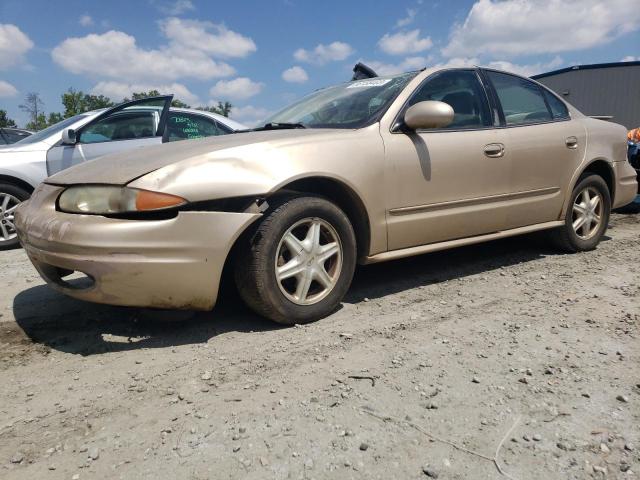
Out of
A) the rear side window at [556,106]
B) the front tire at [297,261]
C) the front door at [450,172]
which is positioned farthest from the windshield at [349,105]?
the rear side window at [556,106]

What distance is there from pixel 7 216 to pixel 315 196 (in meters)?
3.89

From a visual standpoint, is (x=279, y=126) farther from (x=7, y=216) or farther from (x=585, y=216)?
(x=7, y=216)

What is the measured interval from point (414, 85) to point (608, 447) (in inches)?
98.4

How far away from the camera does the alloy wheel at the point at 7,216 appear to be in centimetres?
517

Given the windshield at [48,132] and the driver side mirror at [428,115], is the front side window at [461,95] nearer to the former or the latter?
the driver side mirror at [428,115]

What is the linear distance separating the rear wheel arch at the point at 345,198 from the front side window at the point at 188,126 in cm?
349

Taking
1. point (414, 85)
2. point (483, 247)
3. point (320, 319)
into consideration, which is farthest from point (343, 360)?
point (483, 247)

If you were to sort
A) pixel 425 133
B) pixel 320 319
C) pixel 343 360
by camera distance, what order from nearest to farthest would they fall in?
pixel 343 360, pixel 320 319, pixel 425 133

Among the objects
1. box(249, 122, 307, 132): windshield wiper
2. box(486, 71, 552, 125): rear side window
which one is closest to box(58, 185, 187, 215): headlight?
box(249, 122, 307, 132): windshield wiper

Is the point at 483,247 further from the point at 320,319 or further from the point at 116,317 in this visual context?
the point at 116,317

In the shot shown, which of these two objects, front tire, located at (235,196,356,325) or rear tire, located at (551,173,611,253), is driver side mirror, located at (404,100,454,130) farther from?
rear tire, located at (551,173,611,253)

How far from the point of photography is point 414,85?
137 inches

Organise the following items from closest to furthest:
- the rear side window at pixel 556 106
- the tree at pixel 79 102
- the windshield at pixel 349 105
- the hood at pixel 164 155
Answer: the hood at pixel 164 155
the windshield at pixel 349 105
the rear side window at pixel 556 106
the tree at pixel 79 102

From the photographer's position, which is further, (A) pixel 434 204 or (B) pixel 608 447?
(A) pixel 434 204
